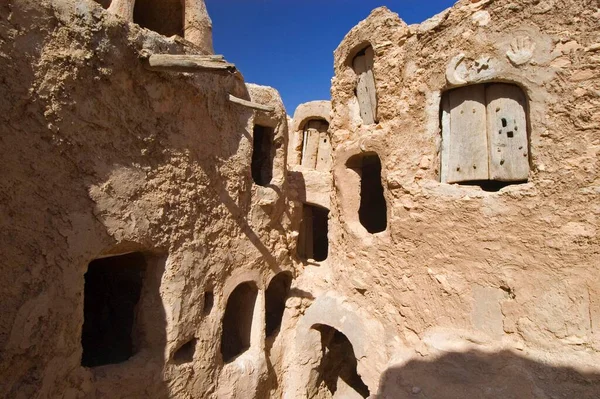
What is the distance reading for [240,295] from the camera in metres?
6.46

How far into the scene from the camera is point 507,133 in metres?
3.97

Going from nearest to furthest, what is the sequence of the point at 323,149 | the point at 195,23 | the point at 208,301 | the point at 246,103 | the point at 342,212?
the point at 208,301 < the point at 246,103 < the point at 342,212 < the point at 195,23 < the point at 323,149

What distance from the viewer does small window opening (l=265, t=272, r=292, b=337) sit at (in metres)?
7.21

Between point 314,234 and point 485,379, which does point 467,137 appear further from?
point 314,234

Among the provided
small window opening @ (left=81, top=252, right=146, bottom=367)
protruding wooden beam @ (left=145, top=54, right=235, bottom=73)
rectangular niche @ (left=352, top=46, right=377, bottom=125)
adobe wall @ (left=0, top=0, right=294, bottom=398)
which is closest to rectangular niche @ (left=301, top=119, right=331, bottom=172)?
rectangular niche @ (left=352, top=46, right=377, bottom=125)

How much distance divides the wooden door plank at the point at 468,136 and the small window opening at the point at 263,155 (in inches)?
132

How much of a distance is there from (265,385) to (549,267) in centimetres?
479

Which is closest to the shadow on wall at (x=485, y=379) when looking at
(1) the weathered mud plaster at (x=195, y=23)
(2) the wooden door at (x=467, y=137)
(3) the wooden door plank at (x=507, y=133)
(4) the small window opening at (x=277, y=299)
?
(3) the wooden door plank at (x=507, y=133)

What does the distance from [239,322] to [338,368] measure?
9.73 ft

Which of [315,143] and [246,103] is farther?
[315,143]

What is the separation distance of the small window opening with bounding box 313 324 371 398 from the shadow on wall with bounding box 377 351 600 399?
3.35 metres

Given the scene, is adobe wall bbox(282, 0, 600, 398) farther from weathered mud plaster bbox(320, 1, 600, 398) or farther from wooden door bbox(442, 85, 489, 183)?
wooden door bbox(442, 85, 489, 183)

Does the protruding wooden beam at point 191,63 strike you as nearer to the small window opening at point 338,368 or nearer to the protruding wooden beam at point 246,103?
the protruding wooden beam at point 246,103

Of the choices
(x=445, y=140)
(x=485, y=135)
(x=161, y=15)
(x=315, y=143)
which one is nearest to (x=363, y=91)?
(x=445, y=140)
